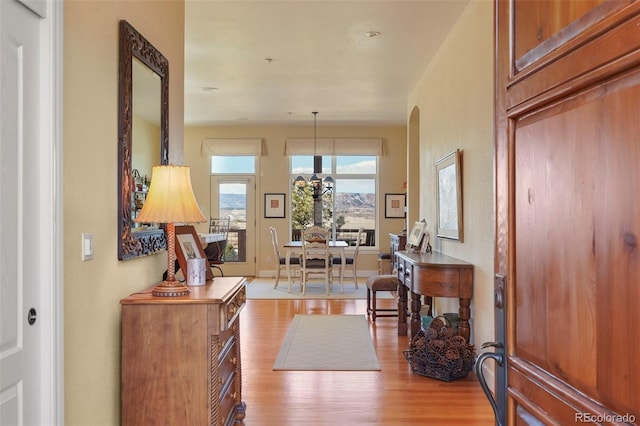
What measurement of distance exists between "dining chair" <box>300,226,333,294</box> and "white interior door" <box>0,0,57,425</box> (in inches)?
245

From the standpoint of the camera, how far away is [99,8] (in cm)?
216

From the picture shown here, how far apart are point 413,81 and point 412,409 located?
450 cm

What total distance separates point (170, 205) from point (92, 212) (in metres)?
0.37

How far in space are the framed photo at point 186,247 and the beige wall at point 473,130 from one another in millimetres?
2085

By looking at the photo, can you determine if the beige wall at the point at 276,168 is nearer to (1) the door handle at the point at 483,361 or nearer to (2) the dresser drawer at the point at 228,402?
(2) the dresser drawer at the point at 228,402

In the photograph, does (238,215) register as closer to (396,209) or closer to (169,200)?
(396,209)

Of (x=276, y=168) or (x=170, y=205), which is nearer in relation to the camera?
(x=170, y=205)

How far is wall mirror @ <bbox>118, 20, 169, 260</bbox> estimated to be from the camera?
238 cm

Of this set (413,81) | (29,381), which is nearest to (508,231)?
(29,381)

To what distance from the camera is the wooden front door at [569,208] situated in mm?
813

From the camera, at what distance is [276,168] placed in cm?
1012

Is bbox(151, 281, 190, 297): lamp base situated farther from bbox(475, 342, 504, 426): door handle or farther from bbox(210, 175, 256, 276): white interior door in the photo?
bbox(210, 175, 256, 276): white interior door

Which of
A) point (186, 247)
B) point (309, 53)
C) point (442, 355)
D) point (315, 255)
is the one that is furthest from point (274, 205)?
point (186, 247)

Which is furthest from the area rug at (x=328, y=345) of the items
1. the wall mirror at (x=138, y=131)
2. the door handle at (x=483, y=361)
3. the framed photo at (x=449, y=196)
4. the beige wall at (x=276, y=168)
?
the beige wall at (x=276, y=168)
